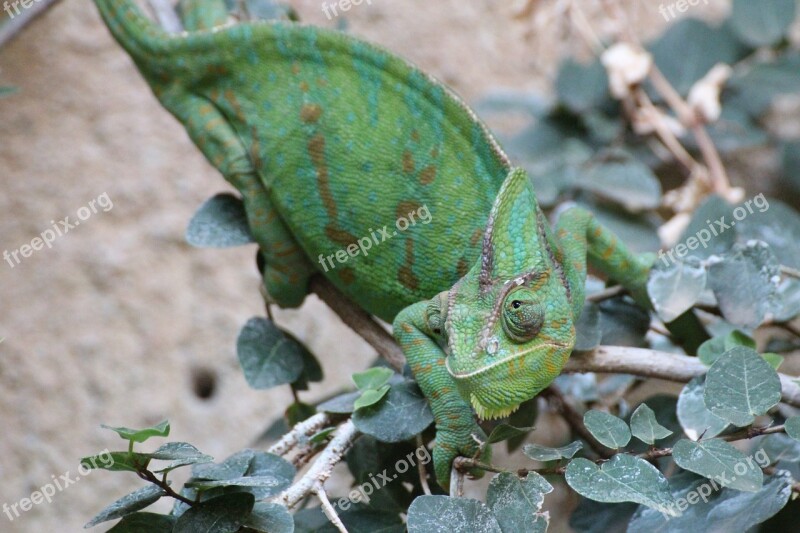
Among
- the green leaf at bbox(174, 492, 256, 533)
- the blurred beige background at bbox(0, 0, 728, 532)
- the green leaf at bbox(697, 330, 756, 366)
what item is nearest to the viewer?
the green leaf at bbox(174, 492, 256, 533)

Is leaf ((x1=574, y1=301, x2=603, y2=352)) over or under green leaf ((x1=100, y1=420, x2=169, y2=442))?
under

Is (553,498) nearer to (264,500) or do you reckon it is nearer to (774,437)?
(774,437)

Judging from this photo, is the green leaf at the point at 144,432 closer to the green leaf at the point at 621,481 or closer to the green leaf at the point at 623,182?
the green leaf at the point at 621,481

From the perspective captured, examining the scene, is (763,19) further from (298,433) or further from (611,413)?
(298,433)

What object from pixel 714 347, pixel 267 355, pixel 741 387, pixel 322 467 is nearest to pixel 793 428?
pixel 741 387

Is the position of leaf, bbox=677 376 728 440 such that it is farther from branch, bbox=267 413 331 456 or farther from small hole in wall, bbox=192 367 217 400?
small hole in wall, bbox=192 367 217 400

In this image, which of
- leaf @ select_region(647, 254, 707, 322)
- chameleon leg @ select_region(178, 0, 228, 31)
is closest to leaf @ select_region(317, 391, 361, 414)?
leaf @ select_region(647, 254, 707, 322)

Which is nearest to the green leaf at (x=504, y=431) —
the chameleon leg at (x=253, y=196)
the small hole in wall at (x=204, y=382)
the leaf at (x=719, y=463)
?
the leaf at (x=719, y=463)
